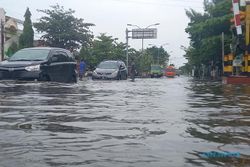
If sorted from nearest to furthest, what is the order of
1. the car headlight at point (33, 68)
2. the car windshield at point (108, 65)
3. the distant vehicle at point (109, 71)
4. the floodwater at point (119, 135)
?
the floodwater at point (119, 135) → the car headlight at point (33, 68) → the distant vehicle at point (109, 71) → the car windshield at point (108, 65)

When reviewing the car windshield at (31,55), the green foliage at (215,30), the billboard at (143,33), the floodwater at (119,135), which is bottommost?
the floodwater at (119,135)

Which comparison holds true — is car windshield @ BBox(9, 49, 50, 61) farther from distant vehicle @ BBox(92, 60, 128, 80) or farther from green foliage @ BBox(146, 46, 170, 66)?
green foliage @ BBox(146, 46, 170, 66)

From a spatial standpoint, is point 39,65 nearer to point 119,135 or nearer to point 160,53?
point 119,135

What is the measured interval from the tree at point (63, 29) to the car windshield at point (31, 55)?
35.7 metres

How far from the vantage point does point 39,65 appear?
1326cm

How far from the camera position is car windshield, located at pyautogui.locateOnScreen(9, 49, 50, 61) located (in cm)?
1395

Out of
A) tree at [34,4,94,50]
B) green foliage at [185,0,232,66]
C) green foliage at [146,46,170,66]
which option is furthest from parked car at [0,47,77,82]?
green foliage at [146,46,170,66]

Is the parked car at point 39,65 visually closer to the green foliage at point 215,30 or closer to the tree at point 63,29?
the green foliage at point 215,30

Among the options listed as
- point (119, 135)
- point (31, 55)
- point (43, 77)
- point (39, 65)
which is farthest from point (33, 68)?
point (119, 135)

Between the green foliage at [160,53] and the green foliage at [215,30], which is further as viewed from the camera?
the green foliage at [160,53]

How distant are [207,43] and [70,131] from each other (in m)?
30.7

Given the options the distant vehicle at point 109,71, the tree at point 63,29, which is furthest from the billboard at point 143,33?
the distant vehicle at point 109,71

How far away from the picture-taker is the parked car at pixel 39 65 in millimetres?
13094

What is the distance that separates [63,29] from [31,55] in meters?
37.1
